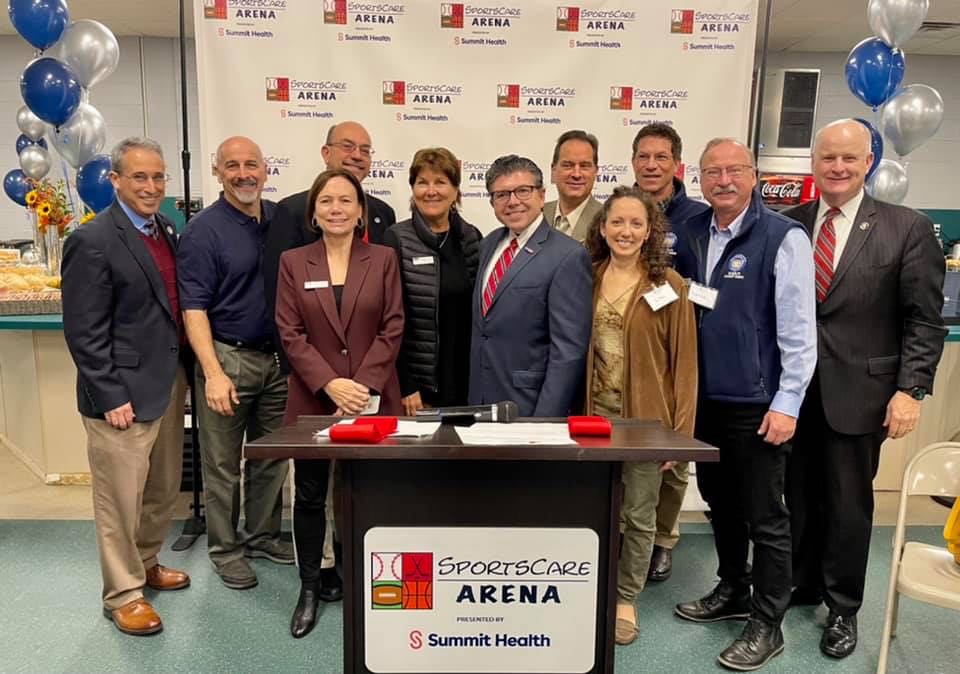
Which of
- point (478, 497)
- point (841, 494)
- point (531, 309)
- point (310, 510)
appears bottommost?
point (310, 510)

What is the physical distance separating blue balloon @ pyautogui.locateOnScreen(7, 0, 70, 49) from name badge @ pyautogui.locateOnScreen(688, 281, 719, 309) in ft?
12.3

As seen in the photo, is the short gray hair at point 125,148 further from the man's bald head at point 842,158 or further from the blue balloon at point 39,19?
the man's bald head at point 842,158

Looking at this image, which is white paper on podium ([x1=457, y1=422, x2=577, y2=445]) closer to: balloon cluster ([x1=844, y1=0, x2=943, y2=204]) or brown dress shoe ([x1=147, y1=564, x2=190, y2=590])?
brown dress shoe ([x1=147, y1=564, x2=190, y2=590])

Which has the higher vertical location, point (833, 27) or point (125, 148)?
point (833, 27)

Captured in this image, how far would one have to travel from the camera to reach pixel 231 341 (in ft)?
8.99

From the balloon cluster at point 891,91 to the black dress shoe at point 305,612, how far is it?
3.23m

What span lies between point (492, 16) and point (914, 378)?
2.50m

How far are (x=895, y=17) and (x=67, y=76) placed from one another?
4305mm

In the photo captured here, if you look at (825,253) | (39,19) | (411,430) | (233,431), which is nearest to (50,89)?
(39,19)

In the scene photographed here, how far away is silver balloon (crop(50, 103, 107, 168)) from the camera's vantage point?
412 cm

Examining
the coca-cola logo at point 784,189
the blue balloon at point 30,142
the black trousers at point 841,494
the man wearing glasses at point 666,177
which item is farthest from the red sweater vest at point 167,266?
the coca-cola logo at point 784,189

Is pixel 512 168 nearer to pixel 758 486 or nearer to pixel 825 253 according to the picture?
pixel 825 253

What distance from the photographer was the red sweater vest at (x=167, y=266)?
255cm

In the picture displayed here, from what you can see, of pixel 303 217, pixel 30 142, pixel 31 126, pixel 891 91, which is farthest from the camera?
pixel 30 142
